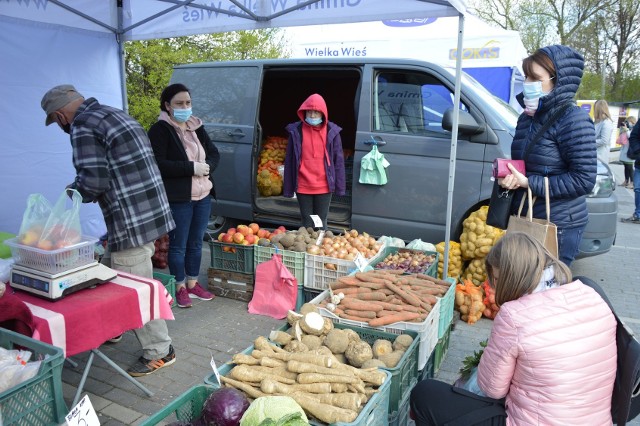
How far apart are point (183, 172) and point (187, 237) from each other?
2.28 ft

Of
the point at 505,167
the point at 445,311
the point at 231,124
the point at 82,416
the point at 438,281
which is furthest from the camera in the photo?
the point at 231,124

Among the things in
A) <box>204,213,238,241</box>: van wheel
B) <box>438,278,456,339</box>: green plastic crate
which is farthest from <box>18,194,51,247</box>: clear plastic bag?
<box>204,213,238,241</box>: van wheel

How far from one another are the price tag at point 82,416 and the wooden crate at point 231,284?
3.00 meters

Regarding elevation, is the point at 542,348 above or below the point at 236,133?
below

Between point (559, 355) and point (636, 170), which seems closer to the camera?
point (559, 355)

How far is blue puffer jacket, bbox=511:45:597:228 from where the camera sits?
116 inches

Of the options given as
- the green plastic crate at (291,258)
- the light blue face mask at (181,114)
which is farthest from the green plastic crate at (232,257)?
the light blue face mask at (181,114)

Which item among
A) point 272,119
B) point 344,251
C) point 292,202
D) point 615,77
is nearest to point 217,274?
point 344,251

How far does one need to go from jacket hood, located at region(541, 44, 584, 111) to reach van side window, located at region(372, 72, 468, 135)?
2178mm

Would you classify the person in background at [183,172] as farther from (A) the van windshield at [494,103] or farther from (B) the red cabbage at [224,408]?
(A) the van windshield at [494,103]

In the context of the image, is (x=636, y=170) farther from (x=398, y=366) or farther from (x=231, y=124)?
(x=398, y=366)

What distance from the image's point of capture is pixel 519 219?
10.0ft

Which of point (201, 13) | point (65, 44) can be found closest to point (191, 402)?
point (201, 13)

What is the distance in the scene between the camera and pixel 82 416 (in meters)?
1.78
